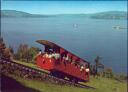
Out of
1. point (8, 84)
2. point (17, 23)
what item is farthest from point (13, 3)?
point (8, 84)

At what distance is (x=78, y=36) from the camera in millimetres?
9273

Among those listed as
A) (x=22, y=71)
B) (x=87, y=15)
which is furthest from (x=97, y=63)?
(x=22, y=71)

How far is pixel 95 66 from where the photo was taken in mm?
9328

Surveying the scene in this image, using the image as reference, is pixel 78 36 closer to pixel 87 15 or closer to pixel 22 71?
pixel 87 15

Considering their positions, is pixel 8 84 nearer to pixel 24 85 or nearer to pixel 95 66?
pixel 24 85

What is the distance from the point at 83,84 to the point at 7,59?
846mm

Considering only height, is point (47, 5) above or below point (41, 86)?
above

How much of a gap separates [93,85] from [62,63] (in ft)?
1.40

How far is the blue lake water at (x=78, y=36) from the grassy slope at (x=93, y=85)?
0.54 ft

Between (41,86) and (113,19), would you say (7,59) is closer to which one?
(41,86)

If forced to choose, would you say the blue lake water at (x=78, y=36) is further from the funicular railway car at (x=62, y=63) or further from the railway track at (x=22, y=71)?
the railway track at (x=22, y=71)

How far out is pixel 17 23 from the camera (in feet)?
30.5

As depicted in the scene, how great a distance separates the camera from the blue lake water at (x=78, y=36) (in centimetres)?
924

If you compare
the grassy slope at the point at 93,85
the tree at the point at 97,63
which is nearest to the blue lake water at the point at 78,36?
the tree at the point at 97,63
